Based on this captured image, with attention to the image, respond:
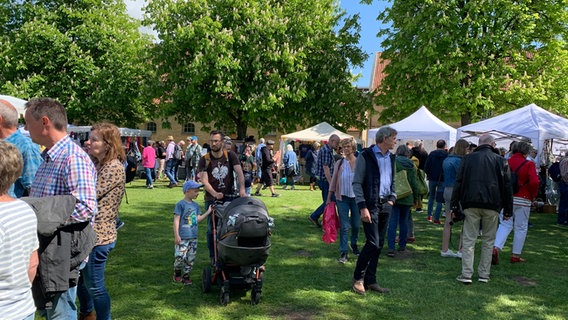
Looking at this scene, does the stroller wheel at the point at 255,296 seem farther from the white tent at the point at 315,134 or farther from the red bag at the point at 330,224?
the white tent at the point at 315,134

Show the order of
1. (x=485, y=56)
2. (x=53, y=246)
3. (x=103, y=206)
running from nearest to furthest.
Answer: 1. (x=53, y=246)
2. (x=103, y=206)
3. (x=485, y=56)

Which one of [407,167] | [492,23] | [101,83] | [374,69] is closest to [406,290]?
[407,167]

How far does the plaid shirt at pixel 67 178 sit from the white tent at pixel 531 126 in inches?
446

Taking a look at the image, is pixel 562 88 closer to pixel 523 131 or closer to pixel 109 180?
pixel 523 131

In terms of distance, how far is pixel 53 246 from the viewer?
8.30 feet

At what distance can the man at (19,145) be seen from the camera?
3.26 m

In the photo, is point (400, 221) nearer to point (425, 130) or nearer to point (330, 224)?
point (330, 224)

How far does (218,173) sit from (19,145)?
2622 millimetres

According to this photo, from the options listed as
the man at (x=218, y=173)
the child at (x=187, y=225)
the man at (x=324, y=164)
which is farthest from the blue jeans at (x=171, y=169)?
the child at (x=187, y=225)

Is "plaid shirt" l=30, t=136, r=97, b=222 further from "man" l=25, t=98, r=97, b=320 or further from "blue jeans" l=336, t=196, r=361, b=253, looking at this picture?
"blue jeans" l=336, t=196, r=361, b=253

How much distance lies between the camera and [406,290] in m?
5.80

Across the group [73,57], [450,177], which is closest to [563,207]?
[450,177]

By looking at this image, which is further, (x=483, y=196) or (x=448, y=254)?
(x=448, y=254)

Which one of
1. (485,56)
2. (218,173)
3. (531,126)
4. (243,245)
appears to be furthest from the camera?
(485,56)
